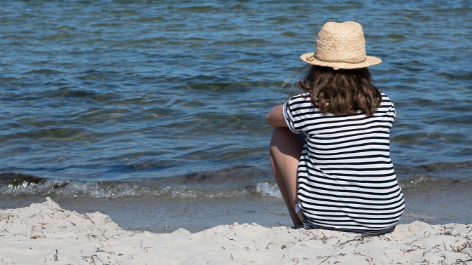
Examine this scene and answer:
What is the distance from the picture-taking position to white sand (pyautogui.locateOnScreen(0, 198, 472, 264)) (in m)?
2.61

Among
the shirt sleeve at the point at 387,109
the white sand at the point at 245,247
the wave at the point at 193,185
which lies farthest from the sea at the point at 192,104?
the white sand at the point at 245,247

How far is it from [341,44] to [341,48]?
0.03m

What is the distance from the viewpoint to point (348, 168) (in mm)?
2732

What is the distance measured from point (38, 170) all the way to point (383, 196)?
148 inches

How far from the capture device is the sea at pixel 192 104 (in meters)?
4.73

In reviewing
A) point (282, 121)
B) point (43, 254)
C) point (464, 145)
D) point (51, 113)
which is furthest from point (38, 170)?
point (464, 145)

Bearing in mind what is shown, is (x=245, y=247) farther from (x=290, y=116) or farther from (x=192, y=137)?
(x=192, y=137)

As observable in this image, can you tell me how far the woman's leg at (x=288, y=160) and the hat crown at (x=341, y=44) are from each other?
1.68 ft

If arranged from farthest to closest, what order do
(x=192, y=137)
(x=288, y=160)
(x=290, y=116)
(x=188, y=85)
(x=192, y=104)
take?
1. (x=188, y=85)
2. (x=192, y=104)
3. (x=192, y=137)
4. (x=288, y=160)
5. (x=290, y=116)

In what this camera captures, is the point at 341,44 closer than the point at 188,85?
Yes

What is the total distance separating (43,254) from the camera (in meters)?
2.76

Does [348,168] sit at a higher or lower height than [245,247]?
higher

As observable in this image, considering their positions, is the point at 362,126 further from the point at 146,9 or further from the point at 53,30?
the point at 146,9

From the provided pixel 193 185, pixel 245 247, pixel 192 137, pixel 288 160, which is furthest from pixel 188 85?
pixel 245 247
